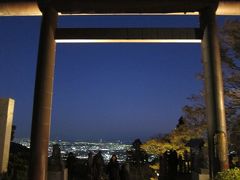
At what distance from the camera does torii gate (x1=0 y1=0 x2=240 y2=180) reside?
38.7ft

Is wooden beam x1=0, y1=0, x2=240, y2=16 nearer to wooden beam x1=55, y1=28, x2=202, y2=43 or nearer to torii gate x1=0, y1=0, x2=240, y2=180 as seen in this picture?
torii gate x1=0, y1=0, x2=240, y2=180

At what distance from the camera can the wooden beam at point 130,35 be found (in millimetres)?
12828

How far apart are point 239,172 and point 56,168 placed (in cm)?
663

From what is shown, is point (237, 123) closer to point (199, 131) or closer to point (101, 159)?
point (199, 131)

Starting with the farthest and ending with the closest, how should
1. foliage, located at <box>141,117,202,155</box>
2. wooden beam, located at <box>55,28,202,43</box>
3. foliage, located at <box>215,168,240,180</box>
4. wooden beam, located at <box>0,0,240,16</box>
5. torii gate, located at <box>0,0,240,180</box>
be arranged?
foliage, located at <box>141,117,202,155</box>, wooden beam, located at <box>0,0,240,16</box>, wooden beam, located at <box>55,28,202,43</box>, torii gate, located at <box>0,0,240,180</box>, foliage, located at <box>215,168,240,180</box>

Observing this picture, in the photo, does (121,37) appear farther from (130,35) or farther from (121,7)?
(121,7)

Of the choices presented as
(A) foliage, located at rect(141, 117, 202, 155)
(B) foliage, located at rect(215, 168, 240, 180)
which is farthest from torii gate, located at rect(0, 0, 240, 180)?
(A) foliage, located at rect(141, 117, 202, 155)

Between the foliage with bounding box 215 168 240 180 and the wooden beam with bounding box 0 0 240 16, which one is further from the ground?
the wooden beam with bounding box 0 0 240 16

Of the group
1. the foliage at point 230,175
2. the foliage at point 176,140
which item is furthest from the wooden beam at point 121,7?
the foliage at point 176,140

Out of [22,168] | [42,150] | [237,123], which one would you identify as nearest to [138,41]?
[42,150]

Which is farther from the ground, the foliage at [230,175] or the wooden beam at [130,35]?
the wooden beam at [130,35]

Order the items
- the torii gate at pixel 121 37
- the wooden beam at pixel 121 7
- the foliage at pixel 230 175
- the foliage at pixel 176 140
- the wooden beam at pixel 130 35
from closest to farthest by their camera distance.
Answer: the foliage at pixel 230 175, the torii gate at pixel 121 37, the wooden beam at pixel 130 35, the wooden beam at pixel 121 7, the foliage at pixel 176 140

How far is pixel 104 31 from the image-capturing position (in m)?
13.0

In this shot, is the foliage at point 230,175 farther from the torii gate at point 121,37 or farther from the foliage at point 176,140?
the foliage at point 176,140
